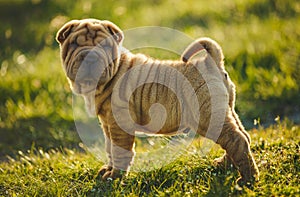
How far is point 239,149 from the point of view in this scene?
166 inches

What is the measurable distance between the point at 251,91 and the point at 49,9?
4.81 metres

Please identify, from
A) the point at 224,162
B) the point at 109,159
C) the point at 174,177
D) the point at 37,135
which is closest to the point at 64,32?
the point at 109,159

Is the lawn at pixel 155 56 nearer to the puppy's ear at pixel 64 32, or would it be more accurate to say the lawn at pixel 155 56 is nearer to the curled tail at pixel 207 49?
the curled tail at pixel 207 49

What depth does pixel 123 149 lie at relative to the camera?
15.0ft

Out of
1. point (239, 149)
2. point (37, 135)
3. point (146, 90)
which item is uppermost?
point (146, 90)

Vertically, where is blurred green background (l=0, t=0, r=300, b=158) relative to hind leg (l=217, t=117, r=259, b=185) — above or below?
below

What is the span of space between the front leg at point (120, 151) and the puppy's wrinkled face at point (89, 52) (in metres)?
0.43

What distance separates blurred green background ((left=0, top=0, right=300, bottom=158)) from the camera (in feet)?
22.6

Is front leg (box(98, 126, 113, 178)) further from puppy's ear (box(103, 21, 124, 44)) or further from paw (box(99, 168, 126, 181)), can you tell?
puppy's ear (box(103, 21, 124, 44))

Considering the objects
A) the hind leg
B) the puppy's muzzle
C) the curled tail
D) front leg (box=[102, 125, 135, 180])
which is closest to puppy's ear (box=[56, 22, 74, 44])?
the puppy's muzzle

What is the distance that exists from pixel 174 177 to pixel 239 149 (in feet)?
2.18

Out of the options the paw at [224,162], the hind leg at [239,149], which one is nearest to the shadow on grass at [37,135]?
the paw at [224,162]

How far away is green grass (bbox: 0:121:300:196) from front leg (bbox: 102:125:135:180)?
0.33 feet

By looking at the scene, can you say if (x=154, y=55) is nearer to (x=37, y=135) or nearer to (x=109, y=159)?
(x=37, y=135)
